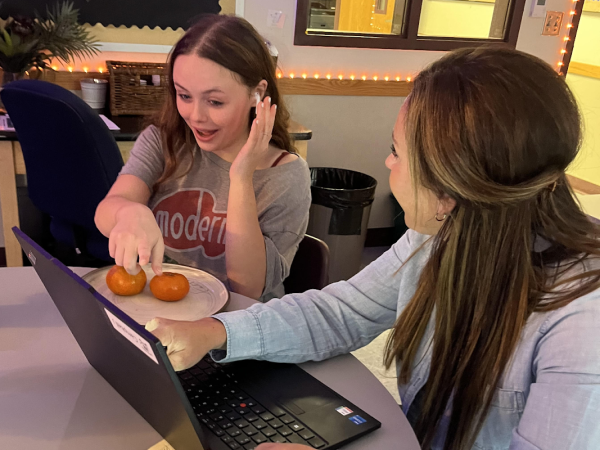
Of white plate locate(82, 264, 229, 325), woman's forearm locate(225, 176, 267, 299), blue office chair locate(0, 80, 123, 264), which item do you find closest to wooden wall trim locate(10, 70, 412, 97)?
blue office chair locate(0, 80, 123, 264)

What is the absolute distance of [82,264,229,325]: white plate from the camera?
3.24ft

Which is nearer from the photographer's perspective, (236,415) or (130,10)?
(236,415)

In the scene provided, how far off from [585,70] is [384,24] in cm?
256

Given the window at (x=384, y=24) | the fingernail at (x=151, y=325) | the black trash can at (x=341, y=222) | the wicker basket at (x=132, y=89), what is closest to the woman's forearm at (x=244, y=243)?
the fingernail at (x=151, y=325)

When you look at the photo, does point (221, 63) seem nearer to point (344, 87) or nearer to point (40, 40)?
point (40, 40)

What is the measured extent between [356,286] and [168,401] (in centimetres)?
49

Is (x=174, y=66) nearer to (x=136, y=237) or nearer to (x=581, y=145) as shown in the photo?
(x=136, y=237)

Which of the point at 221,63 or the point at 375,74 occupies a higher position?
the point at 221,63

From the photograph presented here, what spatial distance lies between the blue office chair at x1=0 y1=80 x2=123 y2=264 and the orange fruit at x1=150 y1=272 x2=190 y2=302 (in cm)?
105

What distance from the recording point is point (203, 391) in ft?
2.73

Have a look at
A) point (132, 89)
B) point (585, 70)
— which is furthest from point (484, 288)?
point (585, 70)

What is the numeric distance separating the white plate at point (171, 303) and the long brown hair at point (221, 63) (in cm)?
46

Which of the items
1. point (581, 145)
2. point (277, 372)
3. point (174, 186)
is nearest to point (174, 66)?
point (174, 186)

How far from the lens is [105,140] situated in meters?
1.94
